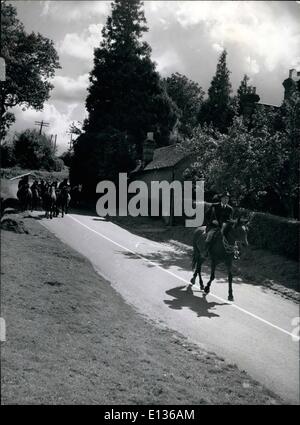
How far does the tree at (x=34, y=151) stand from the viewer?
4.53 metres

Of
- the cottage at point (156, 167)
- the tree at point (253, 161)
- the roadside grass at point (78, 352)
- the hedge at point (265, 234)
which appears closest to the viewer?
the cottage at point (156, 167)

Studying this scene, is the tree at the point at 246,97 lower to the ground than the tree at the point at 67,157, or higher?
higher

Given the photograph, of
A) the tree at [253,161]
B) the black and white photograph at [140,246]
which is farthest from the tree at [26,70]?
the tree at [253,161]

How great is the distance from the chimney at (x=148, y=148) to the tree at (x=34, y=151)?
50.9 inches

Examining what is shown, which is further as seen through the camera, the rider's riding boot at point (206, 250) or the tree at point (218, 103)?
the tree at point (218, 103)

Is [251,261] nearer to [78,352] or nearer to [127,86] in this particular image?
[127,86]

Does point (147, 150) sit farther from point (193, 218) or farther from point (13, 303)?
point (13, 303)

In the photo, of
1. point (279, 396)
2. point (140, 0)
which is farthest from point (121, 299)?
point (140, 0)

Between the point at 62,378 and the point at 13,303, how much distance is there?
2.03 m

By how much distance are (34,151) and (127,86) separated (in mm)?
1598

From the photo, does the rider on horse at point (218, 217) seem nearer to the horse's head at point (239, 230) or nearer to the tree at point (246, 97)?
the horse's head at point (239, 230)

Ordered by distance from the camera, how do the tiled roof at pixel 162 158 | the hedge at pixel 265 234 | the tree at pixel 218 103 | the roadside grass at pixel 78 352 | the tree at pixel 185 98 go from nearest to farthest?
1. the tree at pixel 185 98
2. the tree at pixel 218 103
3. the tiled roof at pixel 162 158
4. the hedge at pixel 265 234
5. the roadside grass at pixel 78 352

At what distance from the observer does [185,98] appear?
241 inches

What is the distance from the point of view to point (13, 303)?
9.28m
